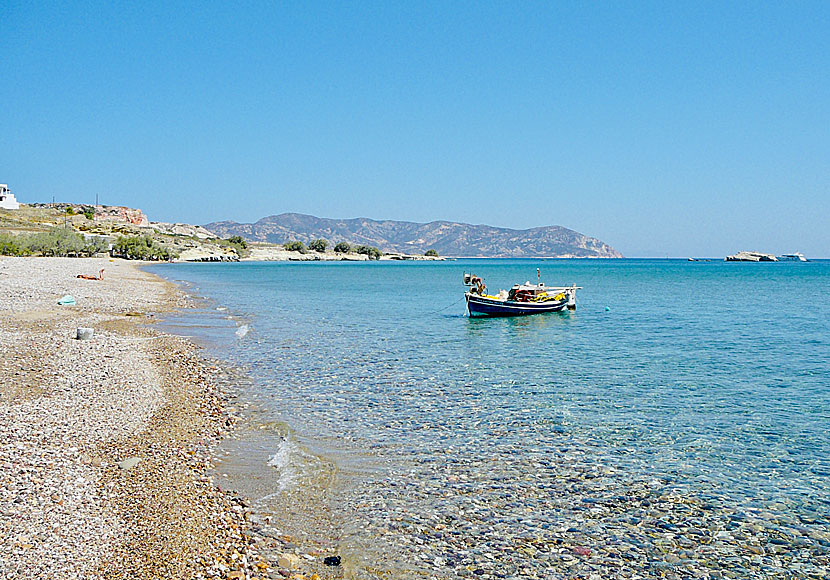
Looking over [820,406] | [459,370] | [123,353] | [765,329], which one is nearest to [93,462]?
[123,353]

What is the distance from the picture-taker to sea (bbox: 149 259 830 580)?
744 cm

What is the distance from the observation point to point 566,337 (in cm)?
2767

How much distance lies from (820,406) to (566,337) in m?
13.3

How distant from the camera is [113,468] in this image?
29.1ft

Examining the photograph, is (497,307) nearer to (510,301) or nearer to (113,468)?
(510,301)

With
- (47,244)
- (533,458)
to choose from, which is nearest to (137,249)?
(47,244)

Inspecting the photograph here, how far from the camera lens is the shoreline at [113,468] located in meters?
6.39

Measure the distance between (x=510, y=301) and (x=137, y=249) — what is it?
103 m

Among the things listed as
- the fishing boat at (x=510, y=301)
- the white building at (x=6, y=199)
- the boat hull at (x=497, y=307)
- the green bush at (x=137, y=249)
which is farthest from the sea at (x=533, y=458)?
the white building at (x=6, y=199)

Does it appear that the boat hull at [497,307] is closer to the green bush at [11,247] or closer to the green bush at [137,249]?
the green bush at [11,247]

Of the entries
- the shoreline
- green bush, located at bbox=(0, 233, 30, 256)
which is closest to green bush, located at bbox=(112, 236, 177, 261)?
green bush, located at bbox=(0, 233, 30, 256)

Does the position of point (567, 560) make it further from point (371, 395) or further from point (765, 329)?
point (765, 329)

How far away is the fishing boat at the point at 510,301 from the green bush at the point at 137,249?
99759mm

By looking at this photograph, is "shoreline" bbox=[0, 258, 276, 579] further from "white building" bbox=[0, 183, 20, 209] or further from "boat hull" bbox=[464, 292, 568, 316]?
"white building" bbox=[0, 183, 20, 209]
